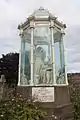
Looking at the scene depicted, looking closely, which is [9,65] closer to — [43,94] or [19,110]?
[43,94]

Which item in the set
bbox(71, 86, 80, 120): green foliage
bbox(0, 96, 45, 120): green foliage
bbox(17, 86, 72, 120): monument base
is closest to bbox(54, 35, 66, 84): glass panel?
bbox(17, 86, 72, 120): monument base

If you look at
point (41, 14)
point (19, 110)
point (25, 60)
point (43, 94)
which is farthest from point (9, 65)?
point (19, 110)

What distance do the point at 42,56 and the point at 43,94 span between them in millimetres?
1449

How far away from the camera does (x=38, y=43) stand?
7.72m

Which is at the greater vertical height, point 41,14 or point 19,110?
point 41,14

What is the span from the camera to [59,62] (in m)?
7.68

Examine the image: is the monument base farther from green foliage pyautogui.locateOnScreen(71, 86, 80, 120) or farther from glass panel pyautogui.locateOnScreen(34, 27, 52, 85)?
green foliage pyautogui.locateOnScreen(71, 86, 80, 120)

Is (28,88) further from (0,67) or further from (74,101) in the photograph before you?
(0,67)

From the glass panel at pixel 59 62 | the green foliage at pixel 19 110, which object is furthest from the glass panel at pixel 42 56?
the green foliage at pixel 19 110

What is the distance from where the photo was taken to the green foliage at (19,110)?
5156mm

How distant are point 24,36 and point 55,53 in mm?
1320

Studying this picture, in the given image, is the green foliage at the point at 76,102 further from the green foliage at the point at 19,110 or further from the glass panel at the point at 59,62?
the green foliage at the point at 19,110

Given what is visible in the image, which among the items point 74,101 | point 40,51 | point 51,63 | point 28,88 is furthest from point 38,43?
point 74,101

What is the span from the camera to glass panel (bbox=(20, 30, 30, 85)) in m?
7.43
